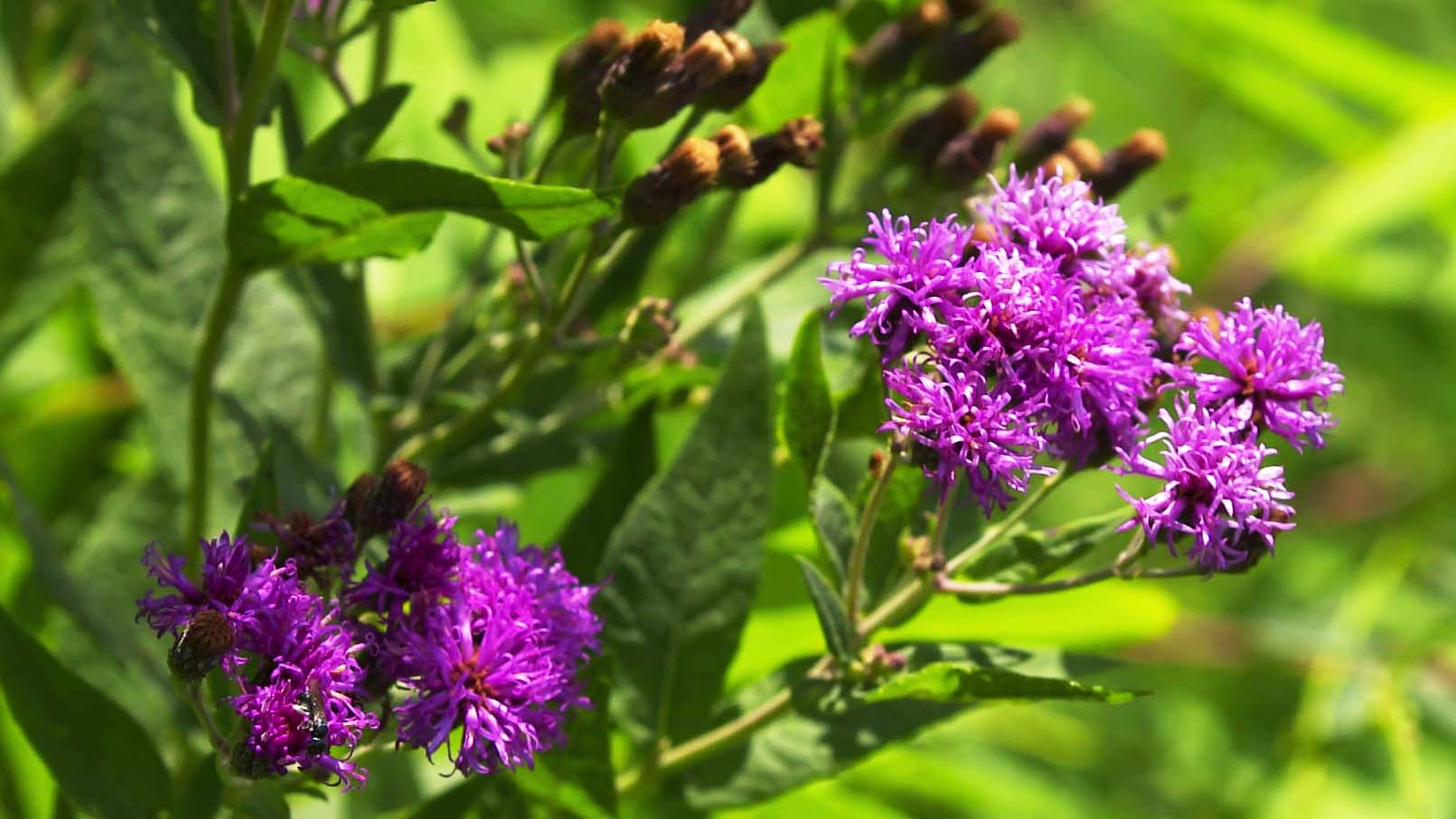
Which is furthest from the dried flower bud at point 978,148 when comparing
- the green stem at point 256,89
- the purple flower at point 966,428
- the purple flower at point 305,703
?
the purple flower at point 305,703

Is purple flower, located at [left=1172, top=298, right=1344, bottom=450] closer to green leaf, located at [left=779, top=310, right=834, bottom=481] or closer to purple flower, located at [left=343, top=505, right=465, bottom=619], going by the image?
green leaf, located at [left=779, top=310, right=834, bottom=481]

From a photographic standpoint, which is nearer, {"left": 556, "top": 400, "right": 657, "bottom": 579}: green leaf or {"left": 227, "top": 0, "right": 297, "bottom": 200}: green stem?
{"left": 227, "top": 0, "right": 297, "bottom": 200}: green stem

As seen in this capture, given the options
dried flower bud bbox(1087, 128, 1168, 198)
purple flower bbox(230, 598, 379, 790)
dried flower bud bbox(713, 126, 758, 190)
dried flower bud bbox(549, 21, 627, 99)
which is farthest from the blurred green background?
purple flower bbox(230, 598, 379, 790)

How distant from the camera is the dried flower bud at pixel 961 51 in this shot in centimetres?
188

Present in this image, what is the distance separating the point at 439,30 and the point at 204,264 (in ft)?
2.73

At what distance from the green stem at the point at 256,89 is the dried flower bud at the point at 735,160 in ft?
1.35

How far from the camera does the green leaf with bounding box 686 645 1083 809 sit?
1.41m

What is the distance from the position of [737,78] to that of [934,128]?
0.32 meters

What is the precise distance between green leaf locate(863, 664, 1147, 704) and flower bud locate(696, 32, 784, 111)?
631 mm

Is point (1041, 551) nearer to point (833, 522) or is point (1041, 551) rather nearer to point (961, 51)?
point (833, 522)

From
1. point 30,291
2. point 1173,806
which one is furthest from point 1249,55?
point 30,291

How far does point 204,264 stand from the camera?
6.44 ft

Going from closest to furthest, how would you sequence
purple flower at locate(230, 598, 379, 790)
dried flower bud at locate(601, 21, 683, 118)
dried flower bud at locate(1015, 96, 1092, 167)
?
purple flower at locate(230, 598, 379, 790) → dried flower bud at locate(601, 21, 683, 118) → dried flower bud at locate(1015, 96, 1092, 167)

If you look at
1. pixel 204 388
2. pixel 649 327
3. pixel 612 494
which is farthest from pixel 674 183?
pixel 204 388
